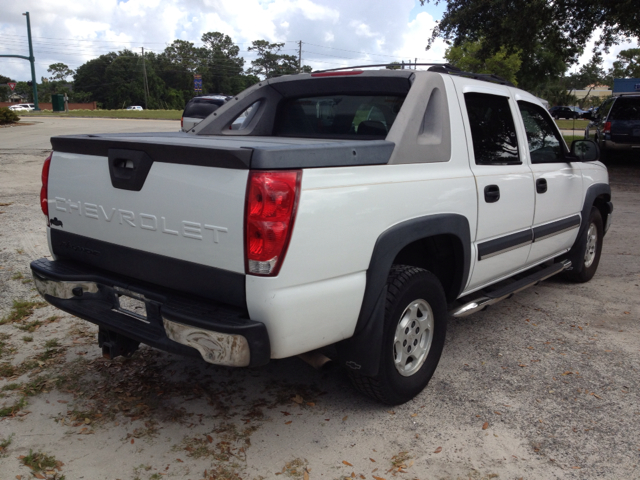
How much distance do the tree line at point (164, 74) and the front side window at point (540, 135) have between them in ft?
271

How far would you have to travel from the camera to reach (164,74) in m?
105

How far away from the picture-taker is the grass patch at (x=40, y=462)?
2709mm

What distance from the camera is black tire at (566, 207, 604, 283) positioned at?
541 centimetres

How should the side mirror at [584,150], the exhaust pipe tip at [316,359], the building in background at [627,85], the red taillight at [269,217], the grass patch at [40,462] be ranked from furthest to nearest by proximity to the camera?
the building in background at [627,85], the side mirror at [584,150], the exhaust pipe tip at [316,359], the grass patch at [40,462], the red taillight at [269,217]

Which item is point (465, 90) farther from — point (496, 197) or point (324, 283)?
point (324, 283)

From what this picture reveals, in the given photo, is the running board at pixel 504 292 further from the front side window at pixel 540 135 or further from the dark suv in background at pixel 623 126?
the dark suv in background at pixel 623 126

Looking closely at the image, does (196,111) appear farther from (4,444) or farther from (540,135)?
(4,444)

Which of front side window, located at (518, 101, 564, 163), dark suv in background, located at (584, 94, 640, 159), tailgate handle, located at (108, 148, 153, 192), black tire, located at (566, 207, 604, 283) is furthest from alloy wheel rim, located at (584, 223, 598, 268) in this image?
dark suv in background, located at (584, 94, 640, 159)

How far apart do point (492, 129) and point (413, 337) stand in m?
1.64

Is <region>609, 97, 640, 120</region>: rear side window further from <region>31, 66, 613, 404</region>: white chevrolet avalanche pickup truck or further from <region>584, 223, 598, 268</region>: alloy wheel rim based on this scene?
<region>31, 66, 613, 404</region>: white chevrolet avalanche pickup truck

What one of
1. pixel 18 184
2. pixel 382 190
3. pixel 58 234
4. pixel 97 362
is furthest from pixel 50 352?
pixel 18 184

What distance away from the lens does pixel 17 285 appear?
5.24 meters

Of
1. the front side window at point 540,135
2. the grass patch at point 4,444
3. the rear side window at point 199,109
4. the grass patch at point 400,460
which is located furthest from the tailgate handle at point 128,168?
the rear side window at point 199,109

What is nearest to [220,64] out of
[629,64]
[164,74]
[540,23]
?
[164,74]
